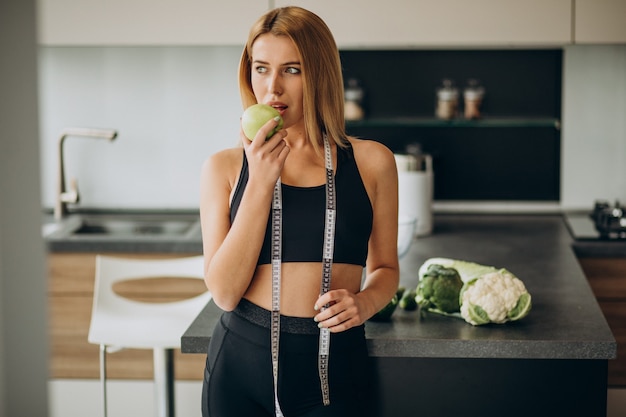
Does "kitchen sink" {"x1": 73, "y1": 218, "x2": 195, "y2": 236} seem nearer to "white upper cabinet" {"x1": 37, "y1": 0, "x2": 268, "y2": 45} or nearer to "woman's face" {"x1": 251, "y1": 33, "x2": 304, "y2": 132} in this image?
"white upper cabinet" {"x1": 37, "y1": 0, "x2": 268, "y2": 45}

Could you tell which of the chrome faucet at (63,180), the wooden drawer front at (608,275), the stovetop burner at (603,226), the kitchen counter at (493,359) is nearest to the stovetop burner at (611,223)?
the stovetop burner at (603,226)

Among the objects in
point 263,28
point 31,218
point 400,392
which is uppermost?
point 263,28

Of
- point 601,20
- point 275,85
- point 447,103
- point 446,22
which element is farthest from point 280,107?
point 447,103

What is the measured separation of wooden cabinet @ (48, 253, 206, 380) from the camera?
3402mm

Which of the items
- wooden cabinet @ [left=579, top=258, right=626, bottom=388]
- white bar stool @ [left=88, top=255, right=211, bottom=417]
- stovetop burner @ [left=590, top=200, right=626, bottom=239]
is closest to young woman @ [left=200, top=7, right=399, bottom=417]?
white bar stool @ [left=88, top=255, right=211, bottom=417]

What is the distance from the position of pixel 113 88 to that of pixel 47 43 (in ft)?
1.53

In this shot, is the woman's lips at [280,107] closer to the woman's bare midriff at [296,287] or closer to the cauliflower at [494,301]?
the woman's bare midriff at [296,287]

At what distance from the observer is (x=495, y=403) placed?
191 cm

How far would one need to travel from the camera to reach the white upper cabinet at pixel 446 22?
3.40 m

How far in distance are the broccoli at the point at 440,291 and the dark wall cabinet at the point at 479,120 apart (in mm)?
1927

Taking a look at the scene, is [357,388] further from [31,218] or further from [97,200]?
[97,200]

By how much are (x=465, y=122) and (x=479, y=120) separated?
7 centimetres

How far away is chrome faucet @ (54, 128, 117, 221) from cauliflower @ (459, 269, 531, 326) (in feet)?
7.42

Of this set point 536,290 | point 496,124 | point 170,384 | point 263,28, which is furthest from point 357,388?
point 496,124
